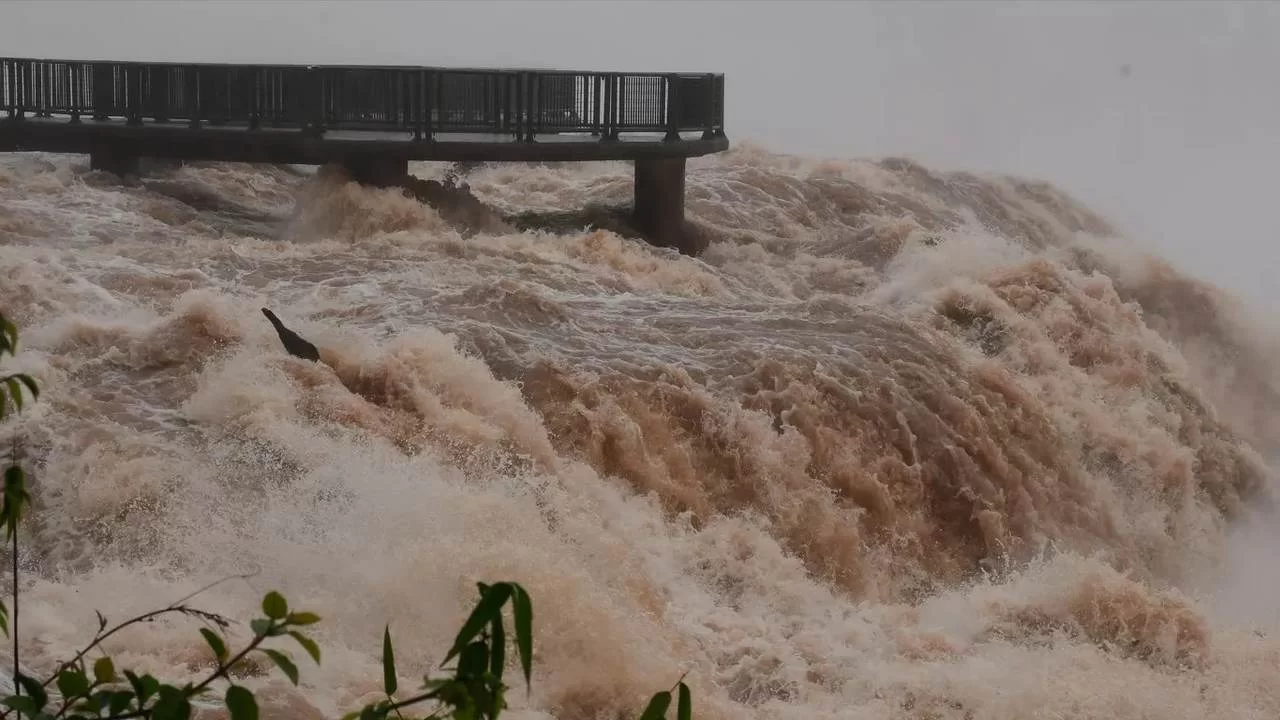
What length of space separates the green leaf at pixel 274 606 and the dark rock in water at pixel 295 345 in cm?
731

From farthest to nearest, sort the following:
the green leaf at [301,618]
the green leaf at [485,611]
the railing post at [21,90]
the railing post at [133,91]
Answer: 1. the railing post at [21,90]
2. the railing post at [133,91]
3. the green leaf at [301,618]
4. the green leaf at [485,611]

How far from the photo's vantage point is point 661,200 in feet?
52.6

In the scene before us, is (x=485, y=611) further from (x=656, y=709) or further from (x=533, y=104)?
(x=533, y=104)

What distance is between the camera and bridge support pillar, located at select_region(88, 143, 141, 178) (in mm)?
15320

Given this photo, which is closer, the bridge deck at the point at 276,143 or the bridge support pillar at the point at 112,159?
the bridge deck at the point at 276,143

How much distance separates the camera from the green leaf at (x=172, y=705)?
1922 millimetres

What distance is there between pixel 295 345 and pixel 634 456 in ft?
6.59

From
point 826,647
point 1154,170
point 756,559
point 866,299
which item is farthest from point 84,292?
point 1154,170

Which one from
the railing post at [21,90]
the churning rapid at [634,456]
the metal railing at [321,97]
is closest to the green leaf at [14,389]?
the churning rapid at [634,456]

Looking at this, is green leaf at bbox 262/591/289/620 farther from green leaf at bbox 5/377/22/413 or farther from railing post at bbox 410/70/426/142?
railing post at bbox 410/70/426/142

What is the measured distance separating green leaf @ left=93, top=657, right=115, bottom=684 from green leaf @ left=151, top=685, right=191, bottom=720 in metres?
0.15

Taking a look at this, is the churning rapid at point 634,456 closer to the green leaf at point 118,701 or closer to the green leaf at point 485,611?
the green leaf at point 118,701

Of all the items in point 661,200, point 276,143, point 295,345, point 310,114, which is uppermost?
point 310,114

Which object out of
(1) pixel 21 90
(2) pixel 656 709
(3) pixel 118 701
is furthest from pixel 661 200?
(2) pixel 656 709
